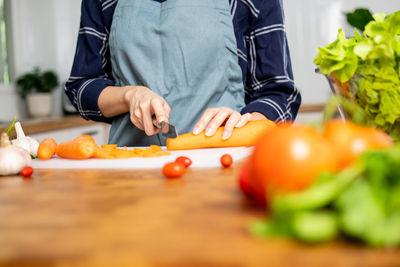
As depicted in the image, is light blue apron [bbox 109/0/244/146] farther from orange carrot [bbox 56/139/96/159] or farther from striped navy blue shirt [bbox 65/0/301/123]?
orange carrot [bbox 56/139/96/159]

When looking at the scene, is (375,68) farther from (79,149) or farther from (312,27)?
(312,27)

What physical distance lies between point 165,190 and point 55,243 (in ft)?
0.73

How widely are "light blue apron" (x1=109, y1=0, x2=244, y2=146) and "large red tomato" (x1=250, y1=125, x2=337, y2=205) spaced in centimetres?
89

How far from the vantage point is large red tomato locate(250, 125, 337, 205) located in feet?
1.30

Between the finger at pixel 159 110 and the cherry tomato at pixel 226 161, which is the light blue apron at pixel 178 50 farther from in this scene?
the cherry tomato at pixel 226 161

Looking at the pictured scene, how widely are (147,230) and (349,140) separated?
225mm

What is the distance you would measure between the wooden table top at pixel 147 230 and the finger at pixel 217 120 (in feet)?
1.23

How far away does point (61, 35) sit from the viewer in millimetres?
3393

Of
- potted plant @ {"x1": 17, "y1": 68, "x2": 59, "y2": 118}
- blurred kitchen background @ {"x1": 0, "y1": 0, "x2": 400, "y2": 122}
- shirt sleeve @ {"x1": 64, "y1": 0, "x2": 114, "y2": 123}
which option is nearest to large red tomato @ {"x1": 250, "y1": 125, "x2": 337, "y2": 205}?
shirt sleeve @ {"x1": 64, "y1": 0, "x2": 114, "y2": 123}

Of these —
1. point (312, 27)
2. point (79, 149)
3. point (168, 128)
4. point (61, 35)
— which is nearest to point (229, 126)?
point (168, 128)

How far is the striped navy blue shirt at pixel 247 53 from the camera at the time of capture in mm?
1346

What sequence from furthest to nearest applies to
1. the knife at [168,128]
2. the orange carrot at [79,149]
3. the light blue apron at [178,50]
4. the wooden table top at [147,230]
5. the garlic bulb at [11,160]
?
1. the light blue apron at [178,50]
2. the knife at [168,128]
3. the orange carrot at [79,149]
4. the garlic bulb at [11,160]
5. the wooden table top at [147,230]

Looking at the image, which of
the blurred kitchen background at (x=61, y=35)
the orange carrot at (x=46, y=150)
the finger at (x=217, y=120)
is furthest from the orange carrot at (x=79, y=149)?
the blurred kitchen background at (x=61, y=35)

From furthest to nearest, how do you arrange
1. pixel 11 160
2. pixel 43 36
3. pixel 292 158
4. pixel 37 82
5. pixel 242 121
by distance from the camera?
1. pixel 43 36
2. pixel 37 82
3. pixel 242 121
4. pixel 11 160
5. pixel 292 158
